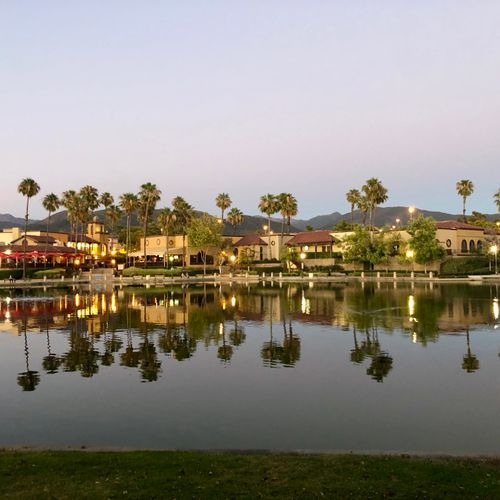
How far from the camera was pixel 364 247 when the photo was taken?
92.0 meters

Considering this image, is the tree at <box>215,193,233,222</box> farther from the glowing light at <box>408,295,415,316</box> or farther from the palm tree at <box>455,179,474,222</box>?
the glowing light at <box>408,295,415,316</box>

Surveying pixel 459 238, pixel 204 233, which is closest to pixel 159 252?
pixel 204 233

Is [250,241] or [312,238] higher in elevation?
[312,238]

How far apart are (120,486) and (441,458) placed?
661 cm

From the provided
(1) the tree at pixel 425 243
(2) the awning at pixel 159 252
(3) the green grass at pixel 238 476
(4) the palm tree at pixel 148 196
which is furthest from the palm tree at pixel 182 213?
(3) the green grass at pixel 238 476

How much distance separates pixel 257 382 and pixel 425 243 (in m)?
71.8

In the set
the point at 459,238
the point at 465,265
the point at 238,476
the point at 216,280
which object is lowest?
the point at 238,476

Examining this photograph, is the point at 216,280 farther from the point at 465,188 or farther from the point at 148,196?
the point at 465,188

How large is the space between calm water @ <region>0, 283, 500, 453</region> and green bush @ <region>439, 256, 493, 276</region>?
47.0 meters

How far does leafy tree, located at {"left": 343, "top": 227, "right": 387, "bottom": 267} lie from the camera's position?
91250mm

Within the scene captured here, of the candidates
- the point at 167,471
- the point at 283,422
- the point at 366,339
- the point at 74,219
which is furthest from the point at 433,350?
the point at 74,219

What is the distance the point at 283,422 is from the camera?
14047mm

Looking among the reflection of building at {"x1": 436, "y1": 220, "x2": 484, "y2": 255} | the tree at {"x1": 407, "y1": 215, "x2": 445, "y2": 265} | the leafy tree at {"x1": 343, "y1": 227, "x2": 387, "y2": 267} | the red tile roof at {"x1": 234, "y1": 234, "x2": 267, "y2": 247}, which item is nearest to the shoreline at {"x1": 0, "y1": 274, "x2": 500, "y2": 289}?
the leafy tree at {"x1": 343, "y1": 227, "x2": 387, "y2": 267}

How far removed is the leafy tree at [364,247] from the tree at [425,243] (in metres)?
7.10
